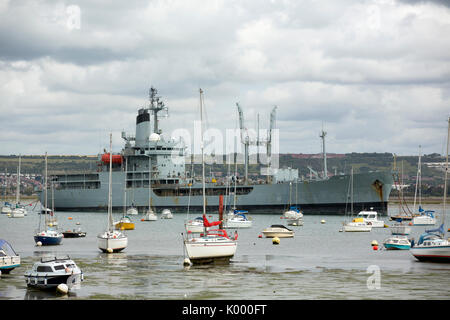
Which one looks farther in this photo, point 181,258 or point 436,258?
point 181,258

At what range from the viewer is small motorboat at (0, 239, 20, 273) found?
39312 millimetres

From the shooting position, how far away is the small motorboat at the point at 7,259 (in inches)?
1548

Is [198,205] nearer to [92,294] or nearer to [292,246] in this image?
[292,246]

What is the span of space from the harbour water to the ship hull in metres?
51.4

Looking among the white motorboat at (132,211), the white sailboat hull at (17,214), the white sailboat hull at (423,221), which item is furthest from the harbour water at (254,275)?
the white sailboat hull at (17,214)

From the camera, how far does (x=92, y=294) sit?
33375 millimetres

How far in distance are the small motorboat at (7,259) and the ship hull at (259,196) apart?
77.5 m

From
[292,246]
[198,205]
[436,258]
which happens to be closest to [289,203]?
[198,205]

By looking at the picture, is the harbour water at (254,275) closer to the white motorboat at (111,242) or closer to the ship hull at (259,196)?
the white motorboat at (111,242)

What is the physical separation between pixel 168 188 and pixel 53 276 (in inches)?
3850

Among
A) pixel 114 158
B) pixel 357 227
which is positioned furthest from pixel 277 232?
pixel 114 158

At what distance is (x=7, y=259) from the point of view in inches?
1556
